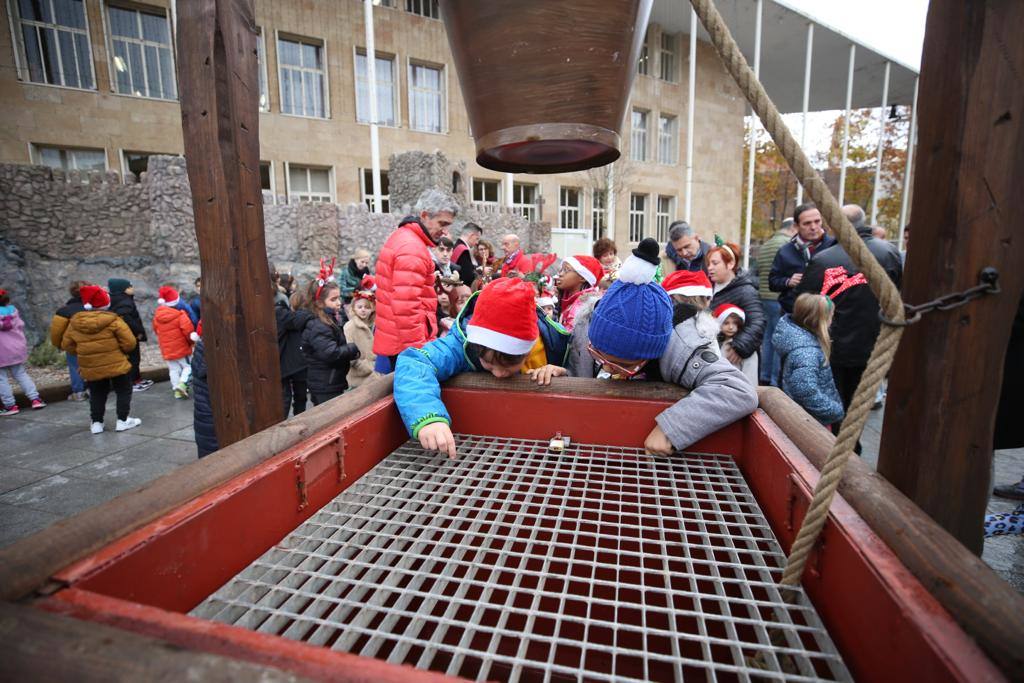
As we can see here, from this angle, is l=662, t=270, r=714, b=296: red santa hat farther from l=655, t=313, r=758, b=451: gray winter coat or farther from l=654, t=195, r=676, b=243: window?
l=654, t=195, r=676, b=243: window

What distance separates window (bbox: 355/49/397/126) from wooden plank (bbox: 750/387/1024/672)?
1911 centimetres

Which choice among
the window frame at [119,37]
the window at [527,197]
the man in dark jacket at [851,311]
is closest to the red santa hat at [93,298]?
the man in dark jacket at [851,311]

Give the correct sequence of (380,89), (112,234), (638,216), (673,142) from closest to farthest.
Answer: (112,234) < (380,89) < (638,216) < (673,142)

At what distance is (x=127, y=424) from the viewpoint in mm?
5414

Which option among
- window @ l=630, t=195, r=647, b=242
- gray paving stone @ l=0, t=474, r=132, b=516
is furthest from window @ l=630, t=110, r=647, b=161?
gray paving stone @ l=0, t=474, r=132, b=516

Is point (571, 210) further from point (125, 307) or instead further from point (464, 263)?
point (125, 307)

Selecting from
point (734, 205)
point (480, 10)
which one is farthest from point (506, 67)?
point (734, 205)

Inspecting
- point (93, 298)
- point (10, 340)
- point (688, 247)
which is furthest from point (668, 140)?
point (10, 340)

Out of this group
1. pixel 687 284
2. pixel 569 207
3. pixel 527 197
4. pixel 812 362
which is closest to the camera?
pixel 687 284

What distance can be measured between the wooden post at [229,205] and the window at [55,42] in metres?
17.3

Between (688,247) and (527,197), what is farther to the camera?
(527,197)

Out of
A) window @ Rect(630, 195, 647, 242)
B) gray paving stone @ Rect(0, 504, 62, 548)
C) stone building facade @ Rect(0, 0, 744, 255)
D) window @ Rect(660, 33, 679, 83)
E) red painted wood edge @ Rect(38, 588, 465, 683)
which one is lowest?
gray paving stone @ Rect(0, 504, 62, 548)

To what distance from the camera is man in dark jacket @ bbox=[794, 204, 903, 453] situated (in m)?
3.63

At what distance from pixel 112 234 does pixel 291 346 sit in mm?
9321
